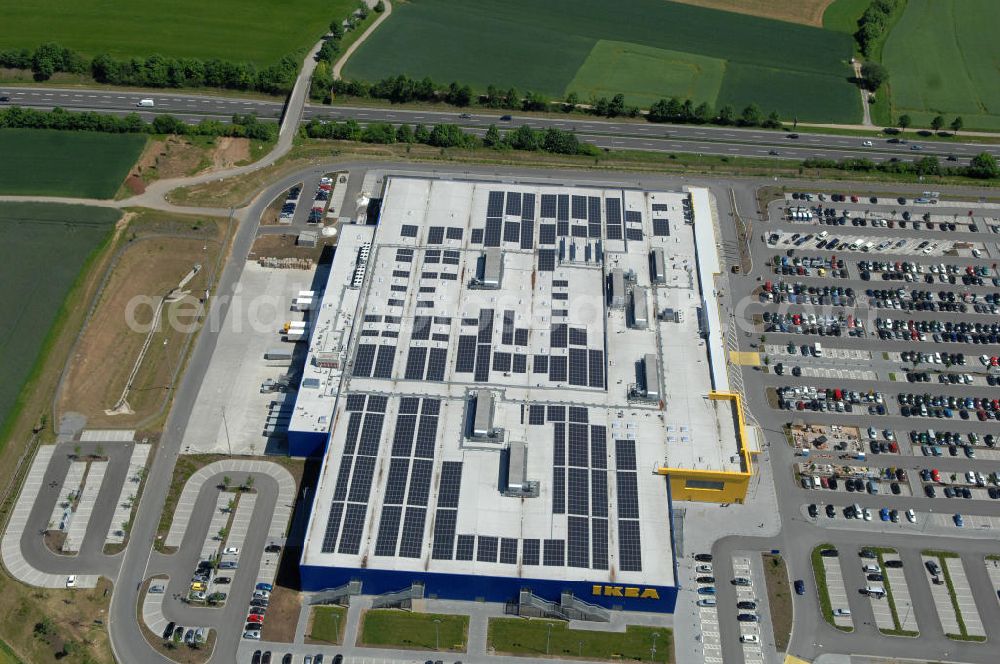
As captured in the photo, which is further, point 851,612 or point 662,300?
point 662,300

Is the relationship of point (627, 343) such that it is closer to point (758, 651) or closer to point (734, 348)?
point (734, 348)

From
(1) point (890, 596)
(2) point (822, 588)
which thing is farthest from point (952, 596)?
(2) point (822, 588)

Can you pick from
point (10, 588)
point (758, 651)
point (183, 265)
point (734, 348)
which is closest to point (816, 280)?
point (734, 348)

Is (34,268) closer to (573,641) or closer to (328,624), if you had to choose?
(328,624)

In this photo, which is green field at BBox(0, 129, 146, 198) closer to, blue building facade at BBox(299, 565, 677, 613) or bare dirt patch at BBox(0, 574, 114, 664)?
bare dirt patch at BBox(0, 574, 114, 664)

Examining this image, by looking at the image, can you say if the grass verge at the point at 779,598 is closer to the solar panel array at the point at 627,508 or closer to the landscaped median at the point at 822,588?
the landscaped median at the point at 822,588

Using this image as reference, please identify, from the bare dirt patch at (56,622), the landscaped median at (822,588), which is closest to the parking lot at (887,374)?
the landscaped median at (822,588)
